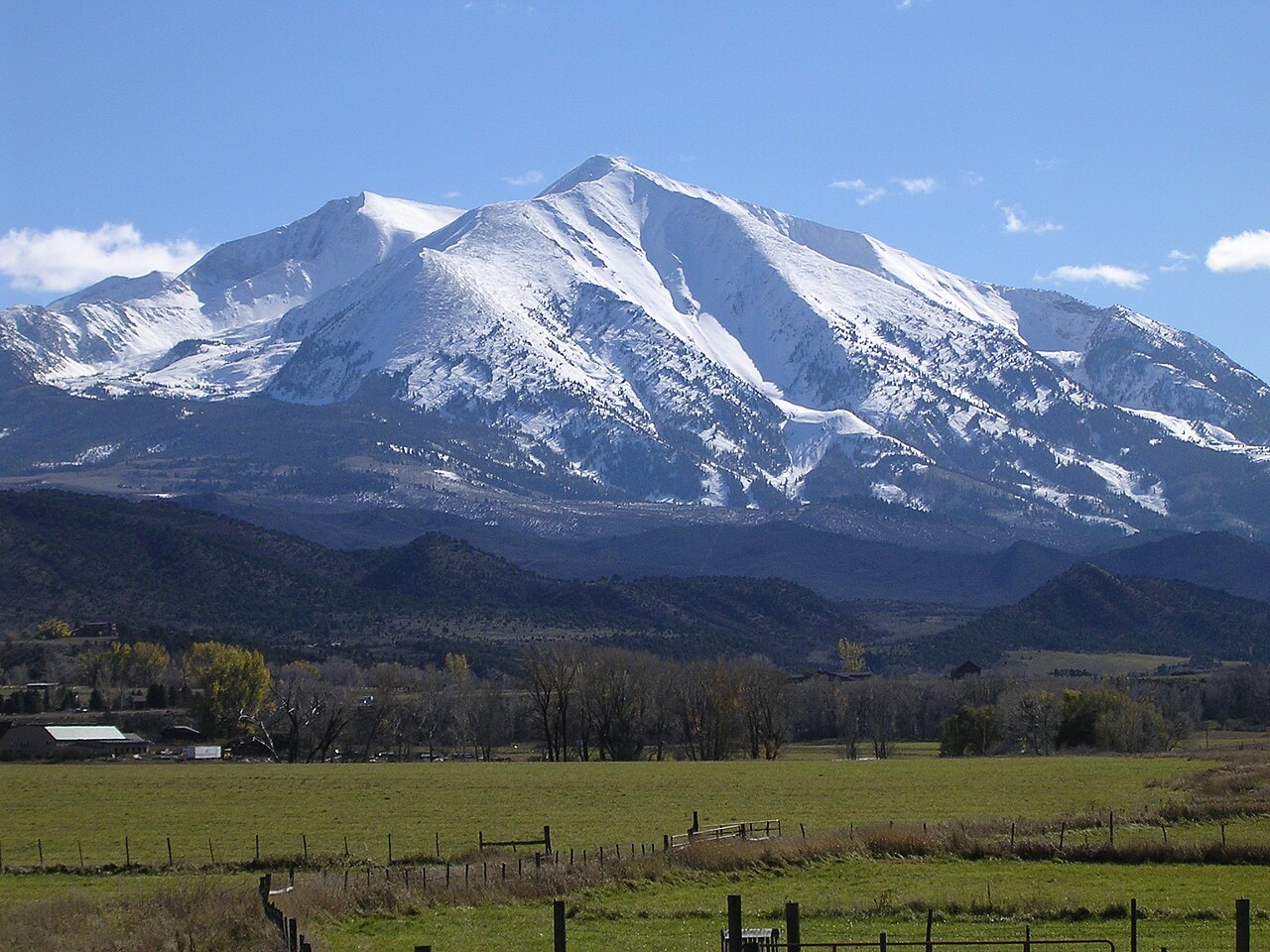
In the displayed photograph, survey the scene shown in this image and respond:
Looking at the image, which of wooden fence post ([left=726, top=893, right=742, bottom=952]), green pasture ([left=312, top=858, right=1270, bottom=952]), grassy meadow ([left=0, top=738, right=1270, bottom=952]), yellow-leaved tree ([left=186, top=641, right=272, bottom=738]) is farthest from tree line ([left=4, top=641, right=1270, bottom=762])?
wooden fence post ([left=726, top=893, right=742, bottom=952])

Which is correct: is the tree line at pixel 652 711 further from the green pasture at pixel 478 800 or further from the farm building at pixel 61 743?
the green pasture at pixel 478 800

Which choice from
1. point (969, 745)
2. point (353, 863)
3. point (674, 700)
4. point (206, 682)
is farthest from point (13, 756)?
point (353, 863)

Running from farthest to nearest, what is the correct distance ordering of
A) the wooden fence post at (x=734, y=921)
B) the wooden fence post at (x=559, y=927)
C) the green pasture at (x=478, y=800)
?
1. the green pasture at (x=478, y=800)
2. the wooden fence post at (x=559, y=927)
3. the wooden fence post at (x=734, y=921)

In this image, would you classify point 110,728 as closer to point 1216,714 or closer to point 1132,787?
point 1132,787

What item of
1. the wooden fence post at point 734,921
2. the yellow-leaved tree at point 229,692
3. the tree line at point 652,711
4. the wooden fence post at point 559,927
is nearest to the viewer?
the wooden fence post at point 734,921

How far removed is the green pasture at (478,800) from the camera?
179 ft

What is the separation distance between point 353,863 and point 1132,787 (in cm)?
3997

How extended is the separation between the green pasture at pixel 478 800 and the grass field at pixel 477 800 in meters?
0.10

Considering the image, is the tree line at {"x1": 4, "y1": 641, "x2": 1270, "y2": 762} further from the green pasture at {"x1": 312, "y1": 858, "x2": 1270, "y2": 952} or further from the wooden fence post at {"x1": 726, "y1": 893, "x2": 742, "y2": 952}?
the wooden fence post at {"x1": 726, "y1": 893, "x2": 742, "y2": 952}

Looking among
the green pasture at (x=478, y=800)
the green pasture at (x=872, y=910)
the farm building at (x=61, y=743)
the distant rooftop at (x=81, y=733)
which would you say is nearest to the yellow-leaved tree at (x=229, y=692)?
the distant rooftop at (x=81, y=733)

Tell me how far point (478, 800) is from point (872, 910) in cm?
3916

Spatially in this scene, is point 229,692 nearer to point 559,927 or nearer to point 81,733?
point 81,733

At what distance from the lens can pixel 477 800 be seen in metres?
72.2

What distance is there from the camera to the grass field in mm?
54688
